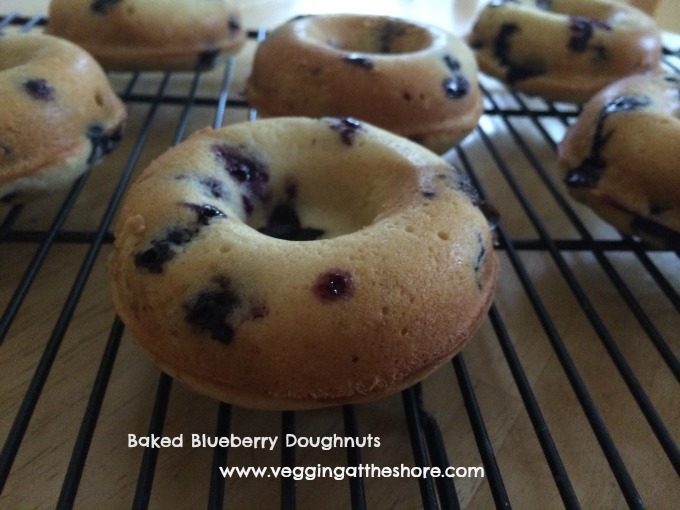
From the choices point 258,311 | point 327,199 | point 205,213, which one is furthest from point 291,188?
point 258,311

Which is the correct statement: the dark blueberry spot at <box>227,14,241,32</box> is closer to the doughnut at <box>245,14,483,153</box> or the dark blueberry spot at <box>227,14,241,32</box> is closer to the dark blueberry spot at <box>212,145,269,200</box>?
the doughnut at <box>245,14,483,153</box>

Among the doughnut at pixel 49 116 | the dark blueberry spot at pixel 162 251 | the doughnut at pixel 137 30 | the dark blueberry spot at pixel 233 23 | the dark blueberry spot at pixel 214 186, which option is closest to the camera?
the dark blueberry spot at pixel 162 251

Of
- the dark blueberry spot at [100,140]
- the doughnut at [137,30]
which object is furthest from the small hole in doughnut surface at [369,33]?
the dark blueberry spot at [100,140]

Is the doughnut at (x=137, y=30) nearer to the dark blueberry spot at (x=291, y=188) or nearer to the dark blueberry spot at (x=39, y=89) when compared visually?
the dark blueberry spot at (x=39, y=89)

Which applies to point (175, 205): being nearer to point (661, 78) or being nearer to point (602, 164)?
point (602, 164)

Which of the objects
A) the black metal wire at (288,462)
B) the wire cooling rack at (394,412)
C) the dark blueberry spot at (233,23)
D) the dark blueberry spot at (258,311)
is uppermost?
the dark blueberry spot at (258,311)

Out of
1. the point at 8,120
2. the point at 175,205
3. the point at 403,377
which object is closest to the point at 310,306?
the point at 403,377
